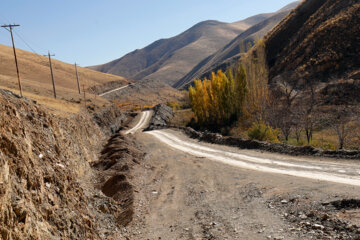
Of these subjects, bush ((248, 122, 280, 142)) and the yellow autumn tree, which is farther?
the yellow autumn tree

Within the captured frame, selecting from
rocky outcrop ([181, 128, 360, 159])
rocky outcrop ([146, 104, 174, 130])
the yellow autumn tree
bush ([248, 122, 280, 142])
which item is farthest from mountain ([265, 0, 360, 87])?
rocky outcrop ([181, 128, 360, 159])

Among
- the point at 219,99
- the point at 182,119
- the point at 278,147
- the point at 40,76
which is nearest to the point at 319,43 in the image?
the point at 219,99

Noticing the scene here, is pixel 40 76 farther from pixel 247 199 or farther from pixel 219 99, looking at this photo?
pixel 247 199

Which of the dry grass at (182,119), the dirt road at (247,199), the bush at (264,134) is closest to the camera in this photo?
the dirt road at (247,199)

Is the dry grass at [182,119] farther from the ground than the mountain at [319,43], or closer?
closer

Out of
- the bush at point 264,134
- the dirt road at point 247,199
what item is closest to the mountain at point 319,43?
the bush at point 264,134

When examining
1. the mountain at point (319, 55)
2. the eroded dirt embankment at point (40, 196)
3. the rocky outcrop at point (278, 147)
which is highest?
the mountain at point (319, 55)

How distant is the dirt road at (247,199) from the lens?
28.3 ft

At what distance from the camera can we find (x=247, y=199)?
39.5ft

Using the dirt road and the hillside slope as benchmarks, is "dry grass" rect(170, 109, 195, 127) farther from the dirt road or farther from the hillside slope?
the dirt road

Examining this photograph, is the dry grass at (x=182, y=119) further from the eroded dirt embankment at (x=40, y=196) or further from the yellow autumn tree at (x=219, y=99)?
the eroded dirt embankment at (x=40, y=196)

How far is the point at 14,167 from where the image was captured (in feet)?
23.3

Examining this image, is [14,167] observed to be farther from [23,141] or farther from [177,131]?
[177,131]

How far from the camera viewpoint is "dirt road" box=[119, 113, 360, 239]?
28.3 ft
